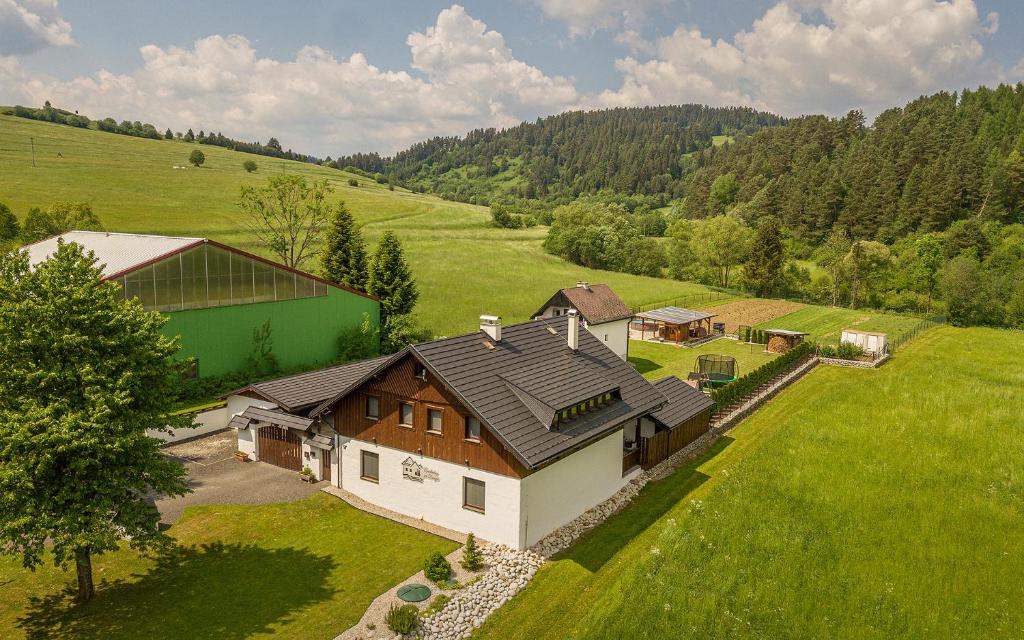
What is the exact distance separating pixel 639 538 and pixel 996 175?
116m

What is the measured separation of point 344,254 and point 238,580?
40169 millimetres

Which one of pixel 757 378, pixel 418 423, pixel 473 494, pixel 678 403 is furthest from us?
pixel 757 378

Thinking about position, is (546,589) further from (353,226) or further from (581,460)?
(353,226)

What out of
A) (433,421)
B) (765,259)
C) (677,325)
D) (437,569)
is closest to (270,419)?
(433,421)

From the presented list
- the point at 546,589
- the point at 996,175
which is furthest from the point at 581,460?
the point at 996,175

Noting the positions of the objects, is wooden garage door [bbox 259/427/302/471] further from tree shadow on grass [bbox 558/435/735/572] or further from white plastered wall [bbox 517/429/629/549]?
tree shadow on grass [bbox 558/435/735/572]

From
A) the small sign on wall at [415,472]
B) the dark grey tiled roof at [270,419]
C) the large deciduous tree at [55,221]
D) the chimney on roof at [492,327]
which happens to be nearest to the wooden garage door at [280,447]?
the dark grey tiled roof at [270,419]

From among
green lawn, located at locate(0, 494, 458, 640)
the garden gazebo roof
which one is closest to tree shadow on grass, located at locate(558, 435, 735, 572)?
green lawn, located at locate(0, 494, 458, 640)

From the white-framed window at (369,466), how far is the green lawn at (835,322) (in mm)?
49942

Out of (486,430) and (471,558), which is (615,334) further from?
(471,558)

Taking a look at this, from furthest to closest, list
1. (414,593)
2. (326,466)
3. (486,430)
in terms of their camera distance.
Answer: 1. (326,466)
2. (486,430)
3. (414,593)

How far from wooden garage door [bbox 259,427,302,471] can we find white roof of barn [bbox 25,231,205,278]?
14.3m

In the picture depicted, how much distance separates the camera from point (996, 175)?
100 metres

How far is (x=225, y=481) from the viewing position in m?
25.0
